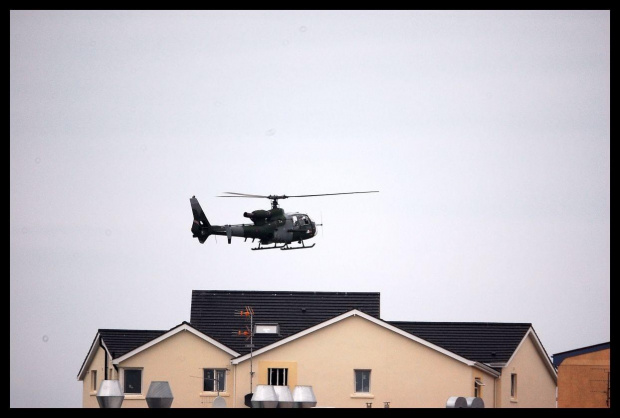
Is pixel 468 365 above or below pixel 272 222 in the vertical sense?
below

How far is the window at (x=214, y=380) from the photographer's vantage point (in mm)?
51875

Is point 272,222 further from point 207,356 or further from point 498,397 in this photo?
point 498,397

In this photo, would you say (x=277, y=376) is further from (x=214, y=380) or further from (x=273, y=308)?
(x=273, y=308)

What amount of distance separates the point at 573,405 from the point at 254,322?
52.2 feet

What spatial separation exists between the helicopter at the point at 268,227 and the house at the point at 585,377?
13.5 m

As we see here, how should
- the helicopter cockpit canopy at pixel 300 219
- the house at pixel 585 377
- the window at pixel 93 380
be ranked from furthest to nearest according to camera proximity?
the window at pixel 93 380 < the helicopter cockpit canopy at pixel 300 219 < the house at pixel 585 377

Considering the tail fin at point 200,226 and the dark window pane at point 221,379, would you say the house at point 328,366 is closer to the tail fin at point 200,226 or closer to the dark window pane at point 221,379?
the dark window pane at point 221,379

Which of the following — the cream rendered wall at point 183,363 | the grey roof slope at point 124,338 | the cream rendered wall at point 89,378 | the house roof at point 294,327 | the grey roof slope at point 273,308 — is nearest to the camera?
the cream rendered wall at point 183,363

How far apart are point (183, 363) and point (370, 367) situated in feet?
23.3

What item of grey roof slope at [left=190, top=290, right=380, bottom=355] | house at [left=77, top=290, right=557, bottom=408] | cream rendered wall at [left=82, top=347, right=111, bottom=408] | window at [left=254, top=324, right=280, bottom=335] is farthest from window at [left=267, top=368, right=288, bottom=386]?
cream rendered wall at [left=82, top=347, right=111, bottom=408]

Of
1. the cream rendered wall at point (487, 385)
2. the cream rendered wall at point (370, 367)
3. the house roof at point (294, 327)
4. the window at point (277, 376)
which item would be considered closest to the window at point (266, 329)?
the house roof at point (294, 327)

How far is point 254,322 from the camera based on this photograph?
55.0 meters

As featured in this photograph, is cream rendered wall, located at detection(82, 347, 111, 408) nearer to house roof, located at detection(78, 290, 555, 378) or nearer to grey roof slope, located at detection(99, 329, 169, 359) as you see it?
house roof, located at detection(78, 290, 555, 378)
